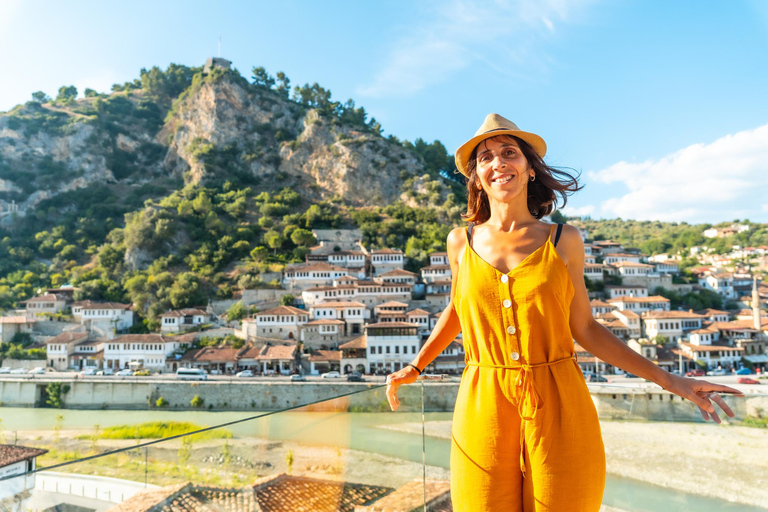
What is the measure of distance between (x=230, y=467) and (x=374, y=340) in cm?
2011

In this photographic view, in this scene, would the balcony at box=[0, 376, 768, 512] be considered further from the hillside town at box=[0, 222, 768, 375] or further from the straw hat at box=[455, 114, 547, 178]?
the hillside town at box=[0, 222, 768, 375]

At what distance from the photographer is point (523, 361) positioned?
1294 millimetres

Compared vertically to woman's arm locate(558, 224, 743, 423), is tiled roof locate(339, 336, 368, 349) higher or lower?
lower

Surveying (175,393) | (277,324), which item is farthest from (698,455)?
(277,324)

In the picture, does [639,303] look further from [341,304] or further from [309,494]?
[309,494]

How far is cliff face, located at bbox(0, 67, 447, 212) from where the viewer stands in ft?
174

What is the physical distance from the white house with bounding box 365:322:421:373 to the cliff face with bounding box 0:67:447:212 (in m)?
28.0

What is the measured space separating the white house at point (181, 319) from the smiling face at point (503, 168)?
28.6m

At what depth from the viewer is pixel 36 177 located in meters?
54.7

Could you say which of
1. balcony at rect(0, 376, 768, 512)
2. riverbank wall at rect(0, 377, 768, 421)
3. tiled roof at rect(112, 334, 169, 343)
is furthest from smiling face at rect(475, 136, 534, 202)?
tiled roof at rect(112, 334, 169, 343)

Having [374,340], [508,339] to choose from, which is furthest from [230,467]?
[374,340]

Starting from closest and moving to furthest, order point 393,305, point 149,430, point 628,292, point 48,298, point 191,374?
point 149,430 < point 191,374 < point 393,305 < point 48,298 < point 628,292

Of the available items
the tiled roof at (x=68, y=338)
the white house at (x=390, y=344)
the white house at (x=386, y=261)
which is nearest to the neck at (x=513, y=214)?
the white house at (x=390, y=344)

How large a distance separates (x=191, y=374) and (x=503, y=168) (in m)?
22.4
